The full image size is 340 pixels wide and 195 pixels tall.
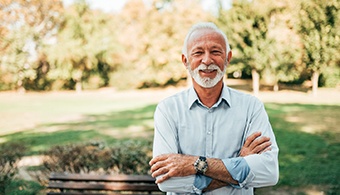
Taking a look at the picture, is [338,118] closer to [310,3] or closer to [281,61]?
[310,3]

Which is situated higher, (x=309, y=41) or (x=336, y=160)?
(x=309, y=41)

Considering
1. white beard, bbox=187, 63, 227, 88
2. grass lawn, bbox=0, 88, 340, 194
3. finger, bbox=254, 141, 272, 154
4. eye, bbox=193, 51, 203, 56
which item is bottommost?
grass lawn, bbox=0, 88, 340, 194

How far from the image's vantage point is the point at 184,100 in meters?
2.07

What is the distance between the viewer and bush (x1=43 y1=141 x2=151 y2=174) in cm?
470

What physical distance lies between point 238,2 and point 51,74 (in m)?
19.0

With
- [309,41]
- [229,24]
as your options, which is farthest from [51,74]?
[309,41]

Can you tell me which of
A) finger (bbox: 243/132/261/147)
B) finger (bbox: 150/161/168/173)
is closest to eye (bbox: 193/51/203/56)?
finger (bbox: 243/132/261/147)

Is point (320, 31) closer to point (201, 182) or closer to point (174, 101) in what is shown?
point (174, 101)

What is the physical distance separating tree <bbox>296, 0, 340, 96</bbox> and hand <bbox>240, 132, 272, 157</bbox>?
512 inches

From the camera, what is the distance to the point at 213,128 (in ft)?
6.50

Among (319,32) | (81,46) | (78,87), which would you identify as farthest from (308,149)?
(78,87)

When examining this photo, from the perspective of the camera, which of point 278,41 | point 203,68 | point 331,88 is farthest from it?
point 331,88

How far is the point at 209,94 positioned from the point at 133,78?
2916 cm

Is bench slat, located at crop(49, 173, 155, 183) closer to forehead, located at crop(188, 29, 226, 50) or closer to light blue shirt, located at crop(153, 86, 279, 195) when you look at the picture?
light blue shirt, located at crop(153, 86, 279, 195)
